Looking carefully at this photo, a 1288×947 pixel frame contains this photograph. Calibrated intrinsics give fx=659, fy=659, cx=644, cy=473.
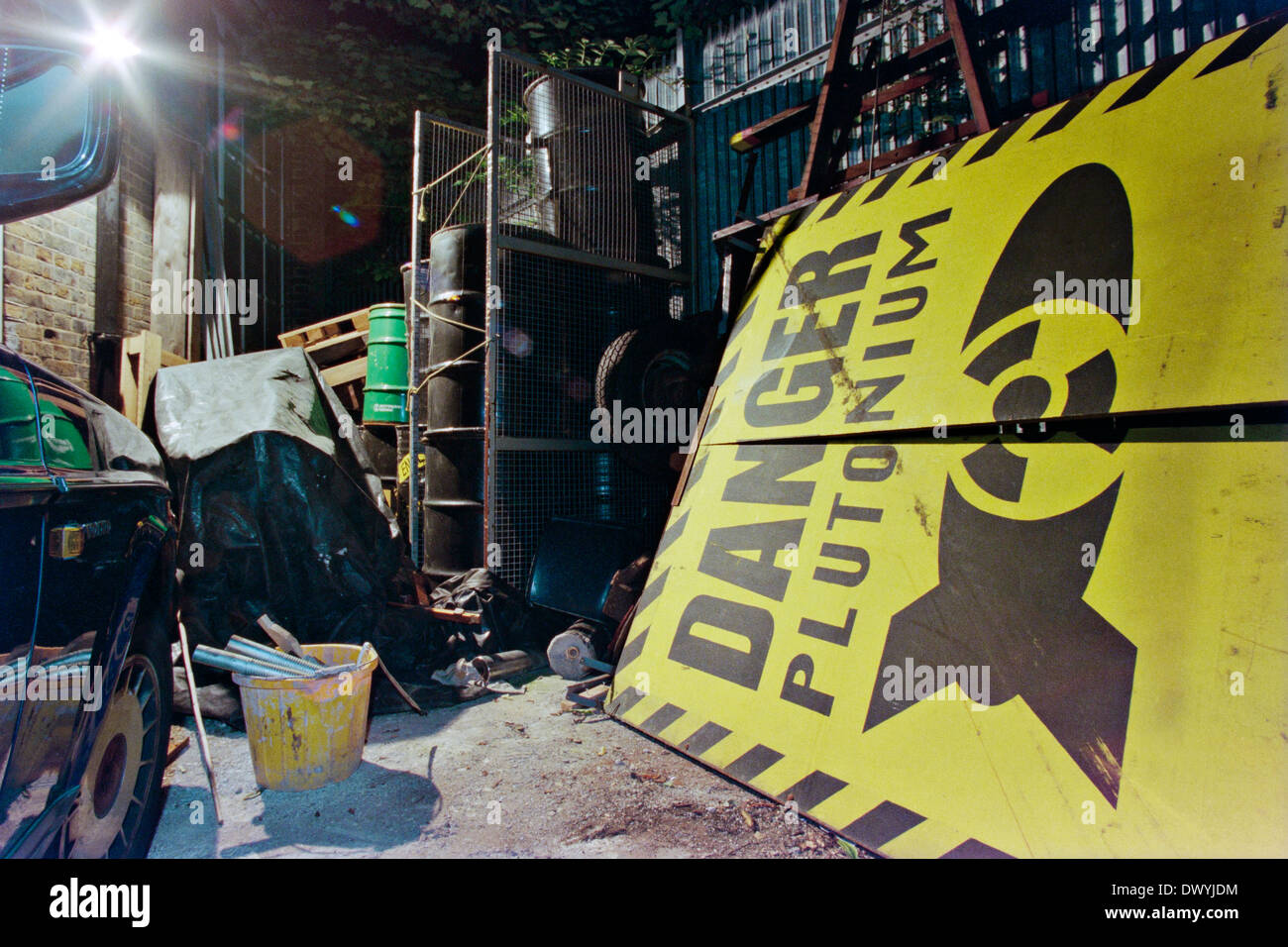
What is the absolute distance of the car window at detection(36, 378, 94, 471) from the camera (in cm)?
159

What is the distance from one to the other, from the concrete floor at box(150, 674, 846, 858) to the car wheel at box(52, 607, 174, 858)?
29 cm

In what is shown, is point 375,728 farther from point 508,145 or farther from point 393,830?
point 508,145

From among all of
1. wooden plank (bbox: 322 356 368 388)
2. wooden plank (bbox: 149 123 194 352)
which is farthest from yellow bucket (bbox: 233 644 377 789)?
wooden plank (bbox: 149 123 194 352)

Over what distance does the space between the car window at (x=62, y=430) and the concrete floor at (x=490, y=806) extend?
4.51 feet

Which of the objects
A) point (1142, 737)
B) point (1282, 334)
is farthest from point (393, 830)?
point (1282, 334)

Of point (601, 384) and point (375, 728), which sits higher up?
point (601, 384)

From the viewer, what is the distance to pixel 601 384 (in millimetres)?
4855

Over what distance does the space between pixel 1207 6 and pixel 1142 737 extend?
4.18 meters

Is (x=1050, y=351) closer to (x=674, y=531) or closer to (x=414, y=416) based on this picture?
(x=674, y=531)

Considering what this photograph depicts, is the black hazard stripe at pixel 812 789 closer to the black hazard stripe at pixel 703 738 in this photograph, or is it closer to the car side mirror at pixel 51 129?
the black hazard stripe at pixel 703 738

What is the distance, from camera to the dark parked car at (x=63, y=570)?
1.28 m

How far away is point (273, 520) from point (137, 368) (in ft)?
8.36

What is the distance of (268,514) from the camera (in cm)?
369

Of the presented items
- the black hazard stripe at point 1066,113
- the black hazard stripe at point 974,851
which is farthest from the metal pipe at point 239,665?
the black hazard stripe at point 1066,113
